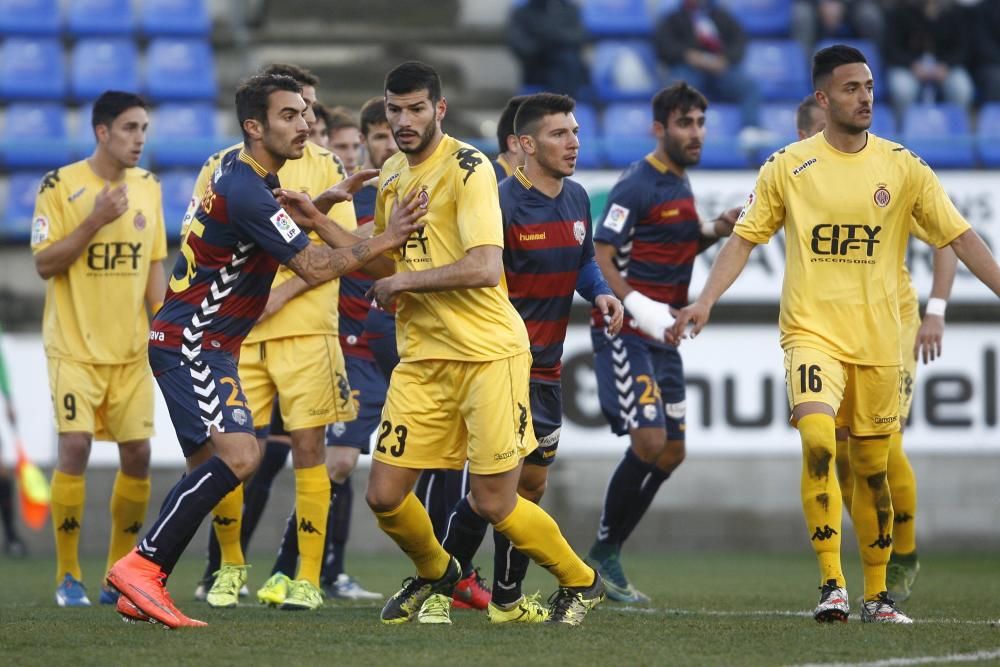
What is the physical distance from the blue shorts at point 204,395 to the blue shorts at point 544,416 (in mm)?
1307

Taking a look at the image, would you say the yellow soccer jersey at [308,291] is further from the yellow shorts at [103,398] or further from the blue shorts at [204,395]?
the blue shorts at [204,395]

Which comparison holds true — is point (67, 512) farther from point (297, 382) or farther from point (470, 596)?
point (470, 596)

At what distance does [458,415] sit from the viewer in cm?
658

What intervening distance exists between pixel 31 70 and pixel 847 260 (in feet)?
34.3

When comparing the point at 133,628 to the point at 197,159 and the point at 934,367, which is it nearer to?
the point at 197,159

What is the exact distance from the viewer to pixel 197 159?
519 inches

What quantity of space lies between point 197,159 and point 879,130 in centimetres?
628

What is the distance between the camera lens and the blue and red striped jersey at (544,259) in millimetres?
7055

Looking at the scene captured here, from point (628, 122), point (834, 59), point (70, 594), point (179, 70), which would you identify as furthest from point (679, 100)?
point (179, 70)

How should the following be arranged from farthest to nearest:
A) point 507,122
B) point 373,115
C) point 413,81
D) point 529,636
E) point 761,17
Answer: point 761,17
point 373,115
point 507,122
point 413,81
point 529,636

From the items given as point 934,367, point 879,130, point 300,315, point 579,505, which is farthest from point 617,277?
point 879,130

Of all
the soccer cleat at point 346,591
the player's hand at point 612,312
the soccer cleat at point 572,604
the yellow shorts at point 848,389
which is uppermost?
the player's hand at point 612,312

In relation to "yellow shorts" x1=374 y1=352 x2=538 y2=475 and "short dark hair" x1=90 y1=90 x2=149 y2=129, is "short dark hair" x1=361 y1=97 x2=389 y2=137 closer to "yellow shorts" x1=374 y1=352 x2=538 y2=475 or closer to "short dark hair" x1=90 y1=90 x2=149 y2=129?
→ "short dark hair" x1=90 y1=90 x2=149 y2=129

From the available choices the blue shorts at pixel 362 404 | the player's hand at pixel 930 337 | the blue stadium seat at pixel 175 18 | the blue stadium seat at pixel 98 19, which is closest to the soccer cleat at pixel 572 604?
the blue shorts at pixel 362 404
